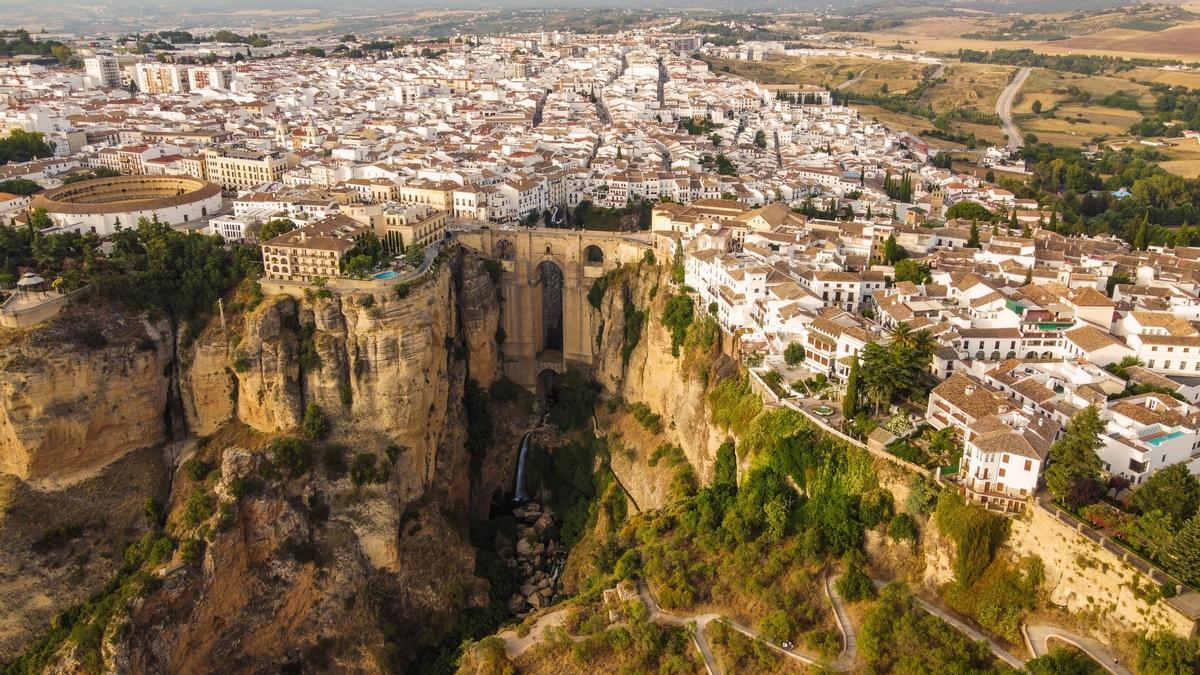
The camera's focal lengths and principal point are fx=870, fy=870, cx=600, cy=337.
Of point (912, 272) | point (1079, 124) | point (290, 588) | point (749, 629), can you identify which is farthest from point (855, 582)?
point (1079, 124)

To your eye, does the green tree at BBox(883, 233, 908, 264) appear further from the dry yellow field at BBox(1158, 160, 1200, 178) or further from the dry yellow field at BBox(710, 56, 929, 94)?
the dry yellow field at BBox(710, 56, 929, 94)

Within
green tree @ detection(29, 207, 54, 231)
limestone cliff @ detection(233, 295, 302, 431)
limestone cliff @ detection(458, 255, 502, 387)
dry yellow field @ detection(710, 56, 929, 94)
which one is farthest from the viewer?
dry yellow field @ detection(710, 56, 929, 94)

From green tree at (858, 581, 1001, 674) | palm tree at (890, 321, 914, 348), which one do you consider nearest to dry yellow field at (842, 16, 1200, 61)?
palm tree at (890, 321, 914, 348)

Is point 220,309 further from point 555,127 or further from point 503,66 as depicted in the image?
point 503,66

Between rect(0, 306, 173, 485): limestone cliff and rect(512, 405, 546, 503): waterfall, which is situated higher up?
rect(0, 306, 173, 485): limestone cliff

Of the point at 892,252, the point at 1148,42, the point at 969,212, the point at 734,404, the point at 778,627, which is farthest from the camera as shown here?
the point at 1148,42

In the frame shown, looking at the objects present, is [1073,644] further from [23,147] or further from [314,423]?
[23,147]

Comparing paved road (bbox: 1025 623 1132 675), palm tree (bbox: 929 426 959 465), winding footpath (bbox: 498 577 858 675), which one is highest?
palm tree (bbox: 929 426 959 465)
